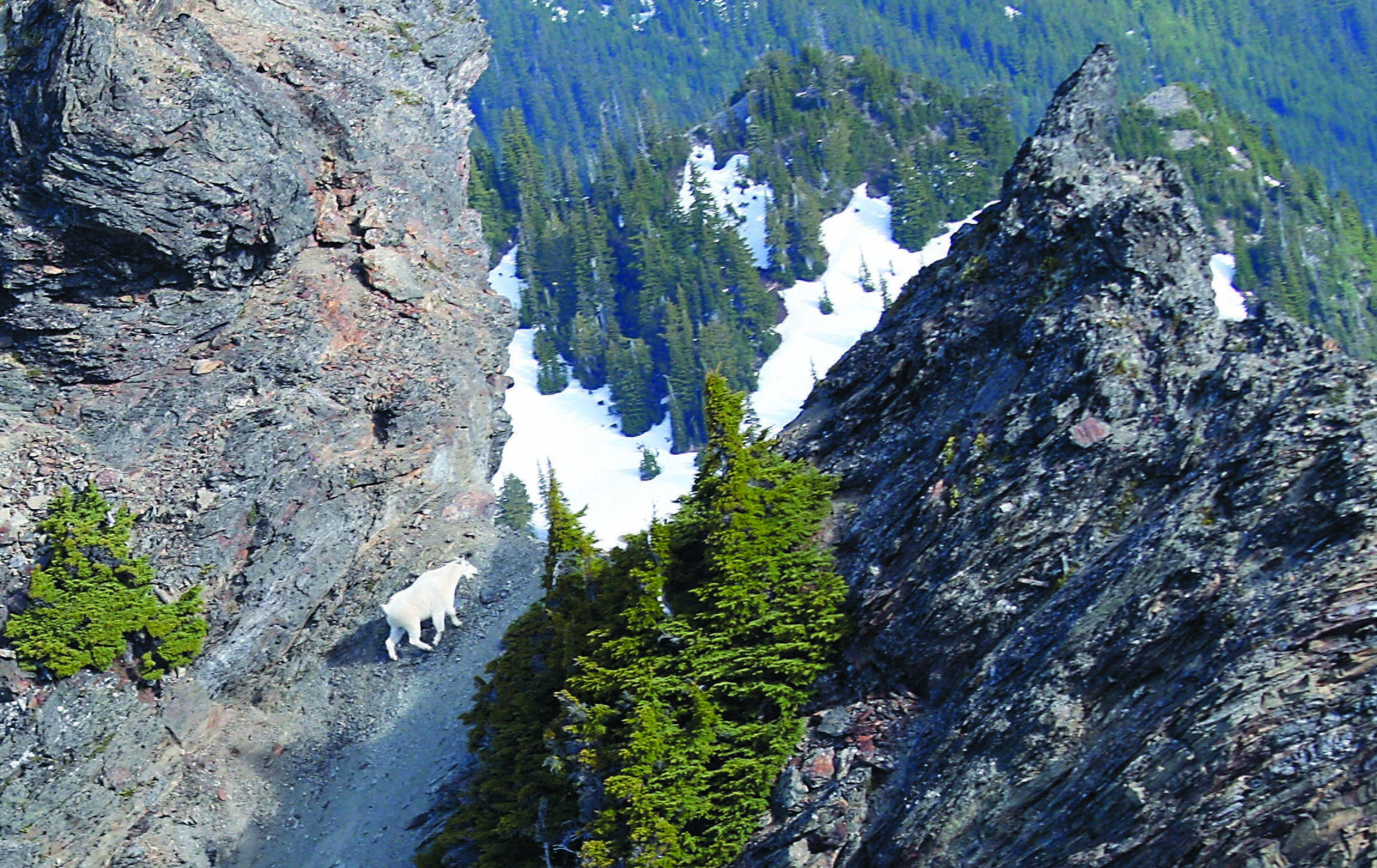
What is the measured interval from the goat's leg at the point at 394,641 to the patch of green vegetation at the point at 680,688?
9848 mm

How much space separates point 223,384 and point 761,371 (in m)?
106

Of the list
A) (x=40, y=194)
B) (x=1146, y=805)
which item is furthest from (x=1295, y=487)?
(x=40, y=194)

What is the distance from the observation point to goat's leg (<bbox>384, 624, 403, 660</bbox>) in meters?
36.2

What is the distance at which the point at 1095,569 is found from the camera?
728 inches

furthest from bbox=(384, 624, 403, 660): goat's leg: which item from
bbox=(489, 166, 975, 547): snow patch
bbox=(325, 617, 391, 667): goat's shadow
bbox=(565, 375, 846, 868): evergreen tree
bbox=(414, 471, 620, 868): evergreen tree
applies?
bbox=(489, 166, 975, 547): snow patch

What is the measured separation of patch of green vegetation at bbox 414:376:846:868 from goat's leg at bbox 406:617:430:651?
9.47 m

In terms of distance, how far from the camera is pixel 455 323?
4322 centimetres

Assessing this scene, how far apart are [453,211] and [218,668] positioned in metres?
18.3

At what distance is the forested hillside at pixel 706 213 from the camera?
140 meters

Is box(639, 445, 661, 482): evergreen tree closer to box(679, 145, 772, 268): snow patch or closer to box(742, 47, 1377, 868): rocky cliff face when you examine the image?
box(679, 145, 772, 268): snow patch

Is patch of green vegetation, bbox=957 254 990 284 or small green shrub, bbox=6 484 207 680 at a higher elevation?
patch of green vegetation, bbox=957 254 990 284

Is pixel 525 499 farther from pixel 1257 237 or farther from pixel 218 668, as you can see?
pixel 1257 237

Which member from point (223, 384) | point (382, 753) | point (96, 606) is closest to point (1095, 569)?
point (382, 753)

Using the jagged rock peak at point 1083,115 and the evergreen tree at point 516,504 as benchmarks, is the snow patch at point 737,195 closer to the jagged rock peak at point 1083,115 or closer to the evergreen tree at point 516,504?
the evergreen tree at point 516,504
